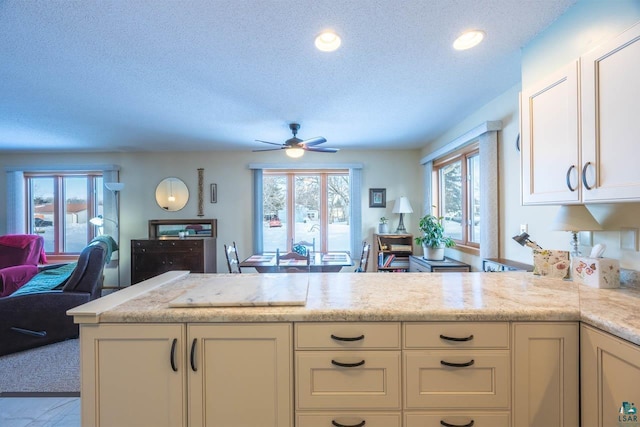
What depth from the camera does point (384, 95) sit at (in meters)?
2.68

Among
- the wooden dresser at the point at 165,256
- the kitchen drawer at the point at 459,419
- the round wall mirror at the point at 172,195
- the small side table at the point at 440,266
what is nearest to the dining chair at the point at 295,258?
the small side table at the point at 440,266

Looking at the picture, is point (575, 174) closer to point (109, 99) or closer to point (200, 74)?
point (200, 74)

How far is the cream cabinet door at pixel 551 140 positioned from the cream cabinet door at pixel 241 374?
1525 millimetres

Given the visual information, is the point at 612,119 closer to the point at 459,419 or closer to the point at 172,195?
the point at 459,419

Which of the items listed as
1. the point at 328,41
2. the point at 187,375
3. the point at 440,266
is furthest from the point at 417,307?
the point at 440,266

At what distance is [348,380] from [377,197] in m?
3.94

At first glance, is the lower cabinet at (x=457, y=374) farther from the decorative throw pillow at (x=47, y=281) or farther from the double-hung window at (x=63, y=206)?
the double-hung window at (x=63, y=206)

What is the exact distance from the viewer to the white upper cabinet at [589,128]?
1.17m

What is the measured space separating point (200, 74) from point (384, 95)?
5.21 ft

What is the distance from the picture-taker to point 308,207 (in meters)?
5.05

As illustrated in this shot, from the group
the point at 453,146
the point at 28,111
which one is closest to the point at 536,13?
the point at 453,146

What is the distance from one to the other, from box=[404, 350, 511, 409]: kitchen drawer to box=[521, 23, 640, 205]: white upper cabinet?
909 millimetres

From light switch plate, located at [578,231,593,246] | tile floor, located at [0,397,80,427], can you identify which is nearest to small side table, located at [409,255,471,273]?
light switch plate, located at [578,231,593,246]

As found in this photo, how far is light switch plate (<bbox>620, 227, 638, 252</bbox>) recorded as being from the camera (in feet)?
4.64
